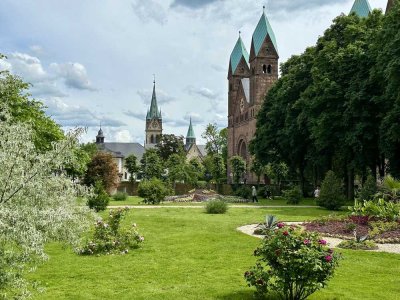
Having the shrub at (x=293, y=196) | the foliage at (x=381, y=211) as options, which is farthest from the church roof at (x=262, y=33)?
the foliage at (x=381, y=211)

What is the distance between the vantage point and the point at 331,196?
94.0 ft

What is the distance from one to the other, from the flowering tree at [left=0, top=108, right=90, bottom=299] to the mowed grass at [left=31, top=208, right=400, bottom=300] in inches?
73.0

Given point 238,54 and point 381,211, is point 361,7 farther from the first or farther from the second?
point 238,54

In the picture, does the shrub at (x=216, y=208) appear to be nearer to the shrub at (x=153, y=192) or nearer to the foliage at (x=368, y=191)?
the foliage at (x=368, y=191)

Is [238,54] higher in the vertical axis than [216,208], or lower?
higher

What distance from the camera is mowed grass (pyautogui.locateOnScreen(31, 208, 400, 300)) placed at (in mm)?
8875

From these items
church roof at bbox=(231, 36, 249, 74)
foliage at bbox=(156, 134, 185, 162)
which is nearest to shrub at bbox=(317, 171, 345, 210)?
church roof at bbox=(231, 36, 249, 74)

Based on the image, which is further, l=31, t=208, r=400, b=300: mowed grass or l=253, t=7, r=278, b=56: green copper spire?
l=253, t=7, r=278, b=56: green copper spire

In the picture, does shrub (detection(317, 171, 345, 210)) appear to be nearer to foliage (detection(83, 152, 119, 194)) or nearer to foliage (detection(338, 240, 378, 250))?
foliage (detection(338, 240, 378, 250))

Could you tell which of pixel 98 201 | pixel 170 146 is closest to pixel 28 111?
pixel 98 201

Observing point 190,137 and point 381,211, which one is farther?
point 190,137

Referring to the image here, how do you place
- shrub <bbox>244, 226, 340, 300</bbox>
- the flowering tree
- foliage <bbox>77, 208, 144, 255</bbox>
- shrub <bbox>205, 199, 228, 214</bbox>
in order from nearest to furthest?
the flowering tree, shrub <bbox>244, 226, 340, 300</bbox>, foliage <bbox>77, 208, 144, 255</bbox>, shrub <bbox>205, 199, 228, 214</bbox>

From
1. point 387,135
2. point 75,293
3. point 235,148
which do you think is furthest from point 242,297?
point 235,148

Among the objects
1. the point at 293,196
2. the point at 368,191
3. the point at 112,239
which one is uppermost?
the point at 368,191
